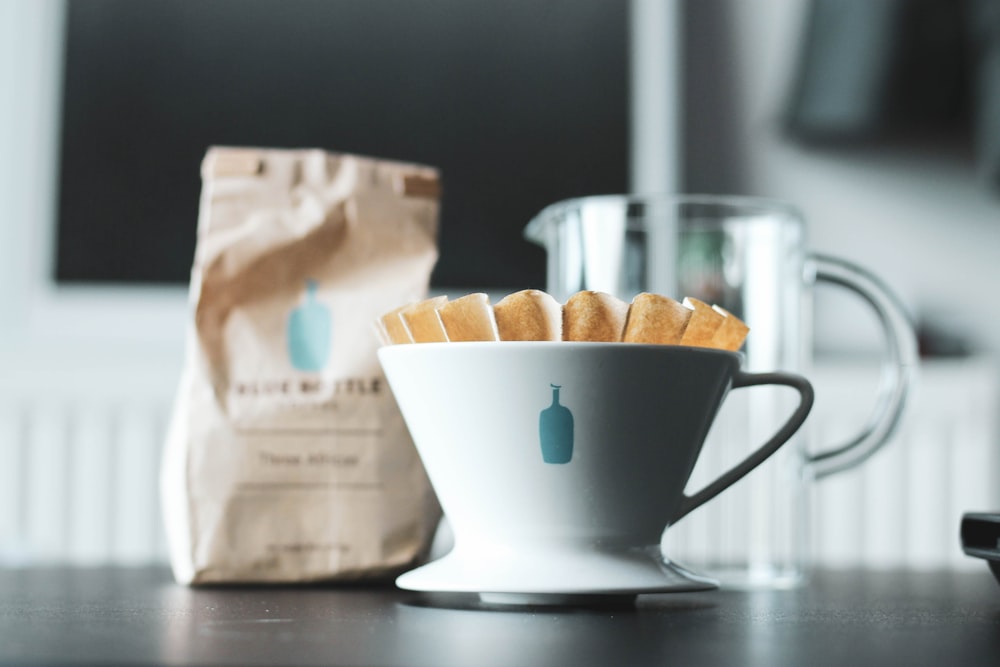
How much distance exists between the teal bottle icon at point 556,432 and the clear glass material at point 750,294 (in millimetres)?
182

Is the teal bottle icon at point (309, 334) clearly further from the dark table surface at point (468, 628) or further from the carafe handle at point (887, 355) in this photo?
the carafe handle at point (887, 355)

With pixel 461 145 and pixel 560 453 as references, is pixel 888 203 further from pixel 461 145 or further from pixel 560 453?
pixel 560 453

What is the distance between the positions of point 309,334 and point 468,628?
0.29 meters

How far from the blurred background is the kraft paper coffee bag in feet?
3.77

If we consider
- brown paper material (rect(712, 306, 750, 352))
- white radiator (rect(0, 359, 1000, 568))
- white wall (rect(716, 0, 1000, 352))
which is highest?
white wall (rect(716, 0, 1000, 352))

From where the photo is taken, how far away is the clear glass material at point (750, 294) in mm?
692

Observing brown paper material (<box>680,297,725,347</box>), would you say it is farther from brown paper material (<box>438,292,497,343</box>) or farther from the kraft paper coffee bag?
the kraft paper coffee bag

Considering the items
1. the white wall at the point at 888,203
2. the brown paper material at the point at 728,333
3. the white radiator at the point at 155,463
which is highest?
the white wall at the point at 888,203

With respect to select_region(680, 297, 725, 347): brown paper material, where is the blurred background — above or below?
above

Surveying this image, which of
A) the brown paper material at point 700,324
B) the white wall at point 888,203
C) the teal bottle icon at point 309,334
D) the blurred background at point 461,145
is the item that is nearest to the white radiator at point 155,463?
the blurred background at point 461,145

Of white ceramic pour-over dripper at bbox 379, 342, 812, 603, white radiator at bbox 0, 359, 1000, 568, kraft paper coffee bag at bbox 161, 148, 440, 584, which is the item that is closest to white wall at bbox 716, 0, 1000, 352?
white radiator at bbox 0, 359, 1000, 568

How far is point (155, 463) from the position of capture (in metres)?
1.76

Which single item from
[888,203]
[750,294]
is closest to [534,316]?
[750,294]

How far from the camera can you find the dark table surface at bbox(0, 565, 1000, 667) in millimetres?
355
